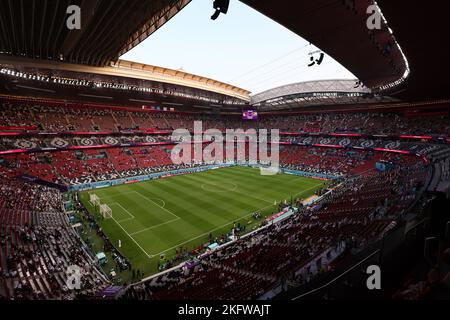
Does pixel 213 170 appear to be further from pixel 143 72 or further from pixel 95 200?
pixel 95 200

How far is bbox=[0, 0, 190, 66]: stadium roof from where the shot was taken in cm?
1707

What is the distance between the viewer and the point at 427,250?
24.9 ft

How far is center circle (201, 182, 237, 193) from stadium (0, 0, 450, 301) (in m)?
0.49

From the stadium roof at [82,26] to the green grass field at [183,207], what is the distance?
57.1 ft

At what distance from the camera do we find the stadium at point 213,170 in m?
12.1

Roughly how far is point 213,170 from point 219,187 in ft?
46.4

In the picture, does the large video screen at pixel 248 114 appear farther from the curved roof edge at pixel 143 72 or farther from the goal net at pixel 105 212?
the goal net at pixel 105 212

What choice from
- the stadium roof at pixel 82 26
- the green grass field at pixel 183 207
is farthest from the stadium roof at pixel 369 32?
the green grass field at pixel 183 207

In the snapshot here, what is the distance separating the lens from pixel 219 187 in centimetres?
3988

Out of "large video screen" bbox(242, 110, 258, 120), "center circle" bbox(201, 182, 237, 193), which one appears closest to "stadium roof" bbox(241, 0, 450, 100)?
"center circle" bbox(201, 182, 237, 193)

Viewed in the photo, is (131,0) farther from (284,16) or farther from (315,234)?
(315,234)
